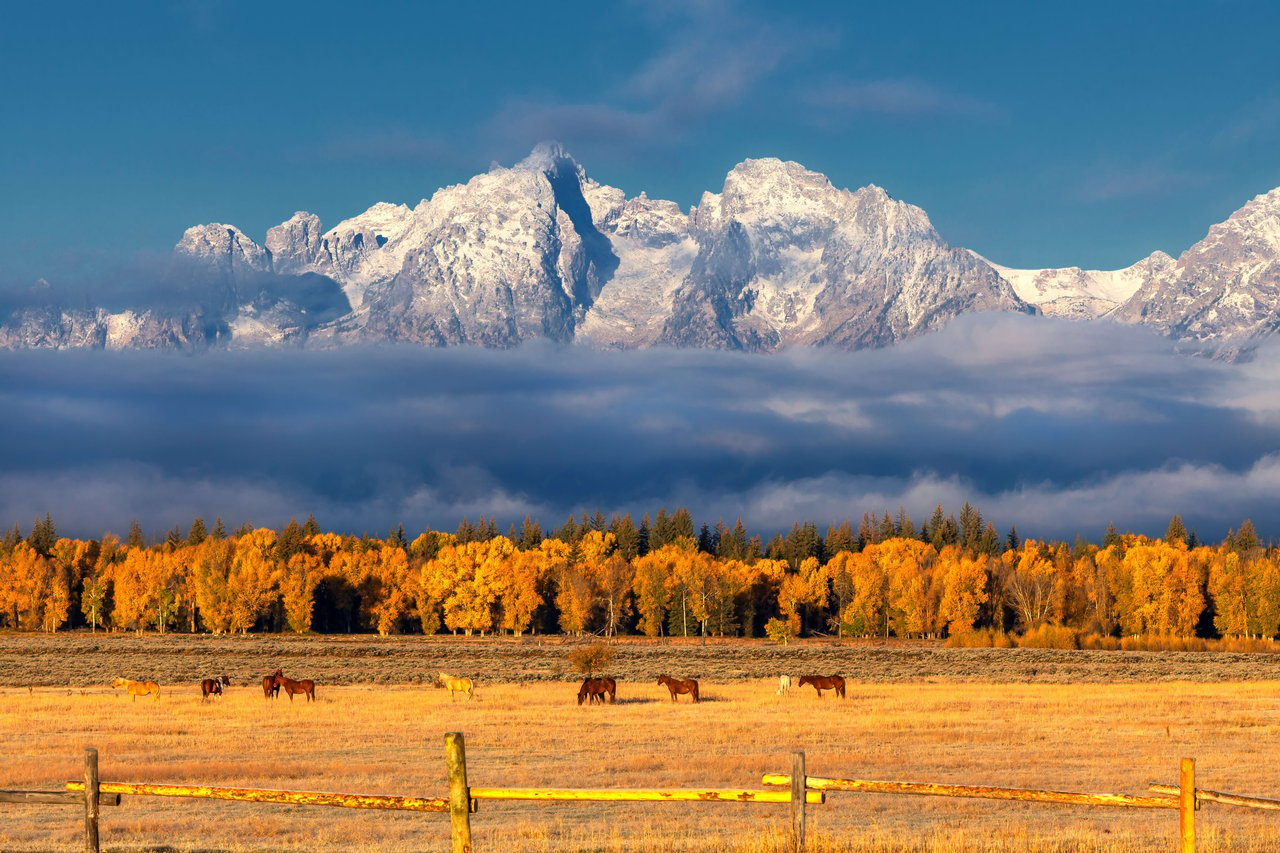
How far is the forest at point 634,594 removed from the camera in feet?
542

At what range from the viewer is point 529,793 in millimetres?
16859

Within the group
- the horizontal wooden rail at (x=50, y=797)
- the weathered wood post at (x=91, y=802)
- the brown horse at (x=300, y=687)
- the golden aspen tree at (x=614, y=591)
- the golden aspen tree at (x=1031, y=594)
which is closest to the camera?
the horizontal wooden rail at (x=50, y=797)

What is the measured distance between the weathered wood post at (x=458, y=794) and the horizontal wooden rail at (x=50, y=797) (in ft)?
15.3

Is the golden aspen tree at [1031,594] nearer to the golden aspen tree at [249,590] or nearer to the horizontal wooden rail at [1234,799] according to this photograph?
the golden aspen tree at [249,590]

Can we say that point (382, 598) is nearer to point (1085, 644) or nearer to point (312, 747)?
point (1085, 644)

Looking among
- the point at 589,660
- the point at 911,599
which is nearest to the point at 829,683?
the point at 589,660

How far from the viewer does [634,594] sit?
18712 cm

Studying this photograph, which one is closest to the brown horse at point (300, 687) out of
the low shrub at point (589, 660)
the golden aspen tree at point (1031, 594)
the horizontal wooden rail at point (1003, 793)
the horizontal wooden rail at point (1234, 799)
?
the low shrub at point (589, 660)

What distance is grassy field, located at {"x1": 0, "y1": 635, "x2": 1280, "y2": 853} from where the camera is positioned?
74.5ft

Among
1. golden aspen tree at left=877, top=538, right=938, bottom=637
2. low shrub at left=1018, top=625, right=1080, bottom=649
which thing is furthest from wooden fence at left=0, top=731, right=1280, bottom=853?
golden aspen tree at left=877, top=538, right=938, bottom=637

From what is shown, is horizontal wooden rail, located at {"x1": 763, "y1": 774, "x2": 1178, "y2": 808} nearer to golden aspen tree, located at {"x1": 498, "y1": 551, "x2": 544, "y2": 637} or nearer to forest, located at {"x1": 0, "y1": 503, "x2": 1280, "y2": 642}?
forest, located at {"x1": 0, "y1": 503, "x2": 1280, "y2": 642}

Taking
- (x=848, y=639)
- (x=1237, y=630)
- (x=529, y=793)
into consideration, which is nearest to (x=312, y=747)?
(x=529, y=793)

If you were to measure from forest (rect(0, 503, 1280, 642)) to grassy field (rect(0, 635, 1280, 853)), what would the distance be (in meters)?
95.2

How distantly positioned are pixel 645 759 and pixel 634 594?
507 ft
